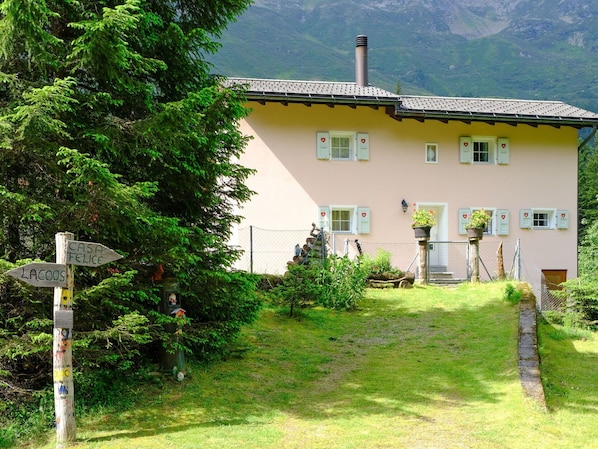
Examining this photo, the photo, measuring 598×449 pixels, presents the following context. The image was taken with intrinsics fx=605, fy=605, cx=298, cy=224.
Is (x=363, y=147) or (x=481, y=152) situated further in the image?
(x=481, y=152)

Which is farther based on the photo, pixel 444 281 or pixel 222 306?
pixel 444 281

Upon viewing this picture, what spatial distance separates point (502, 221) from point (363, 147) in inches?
191

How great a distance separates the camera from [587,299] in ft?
41.0

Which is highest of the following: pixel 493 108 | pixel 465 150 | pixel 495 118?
pixel 493 108

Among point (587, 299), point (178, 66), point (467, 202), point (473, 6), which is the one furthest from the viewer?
point (473, 6)

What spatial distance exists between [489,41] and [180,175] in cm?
14367

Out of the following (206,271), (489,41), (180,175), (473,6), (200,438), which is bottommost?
(200,438)

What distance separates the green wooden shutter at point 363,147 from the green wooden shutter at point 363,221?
1.52 m

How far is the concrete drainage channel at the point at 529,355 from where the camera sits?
679cm

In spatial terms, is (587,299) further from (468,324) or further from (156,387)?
(156,387)

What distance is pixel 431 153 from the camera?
18.4 meters

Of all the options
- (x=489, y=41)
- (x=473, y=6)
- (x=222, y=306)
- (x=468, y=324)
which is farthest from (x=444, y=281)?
(x=473, y=6)

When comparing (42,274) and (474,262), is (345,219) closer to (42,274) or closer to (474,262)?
(474,262)

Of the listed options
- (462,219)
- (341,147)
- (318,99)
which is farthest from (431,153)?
(318,99)
